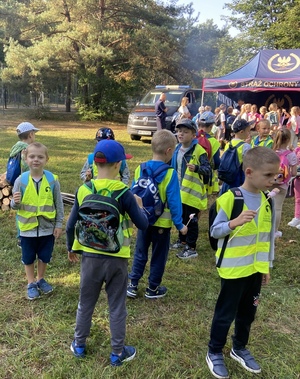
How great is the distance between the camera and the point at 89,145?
1228 centimetres

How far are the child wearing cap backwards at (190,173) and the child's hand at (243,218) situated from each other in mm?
1890

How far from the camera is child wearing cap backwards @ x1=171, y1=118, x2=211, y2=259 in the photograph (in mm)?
4059

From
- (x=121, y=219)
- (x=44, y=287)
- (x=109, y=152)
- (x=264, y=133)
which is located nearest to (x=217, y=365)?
(x=121, y=219)

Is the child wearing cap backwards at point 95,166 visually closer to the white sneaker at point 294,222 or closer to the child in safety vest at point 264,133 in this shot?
the child in safety vest at point 264,133

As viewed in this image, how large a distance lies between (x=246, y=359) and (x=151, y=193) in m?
1.46

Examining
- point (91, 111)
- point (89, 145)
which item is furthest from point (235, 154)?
point (91, 111)

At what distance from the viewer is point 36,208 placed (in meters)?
3.19

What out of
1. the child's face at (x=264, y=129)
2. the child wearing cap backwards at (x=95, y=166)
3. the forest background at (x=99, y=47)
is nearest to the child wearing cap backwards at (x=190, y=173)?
the child wearing cap backwards at (x=95, y=166)

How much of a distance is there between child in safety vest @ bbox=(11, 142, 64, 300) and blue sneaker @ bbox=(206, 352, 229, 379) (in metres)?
1.69

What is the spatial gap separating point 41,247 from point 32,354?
1.02 metres

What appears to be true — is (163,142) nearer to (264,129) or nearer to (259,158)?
(259,158)

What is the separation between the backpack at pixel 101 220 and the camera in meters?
2.19

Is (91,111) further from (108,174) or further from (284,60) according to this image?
(108,174)

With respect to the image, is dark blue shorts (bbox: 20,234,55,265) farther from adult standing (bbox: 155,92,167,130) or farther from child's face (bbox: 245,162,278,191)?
adult standing (bbox: 155,92,167,130)
